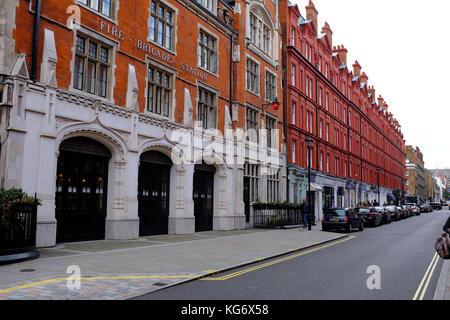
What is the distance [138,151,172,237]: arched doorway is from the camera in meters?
Result: 17.1

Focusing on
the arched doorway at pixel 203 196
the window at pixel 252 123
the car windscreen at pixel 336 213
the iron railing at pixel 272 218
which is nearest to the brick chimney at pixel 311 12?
the window at pixel 252 123

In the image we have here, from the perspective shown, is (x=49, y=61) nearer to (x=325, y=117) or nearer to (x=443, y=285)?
(x=443, y=285)

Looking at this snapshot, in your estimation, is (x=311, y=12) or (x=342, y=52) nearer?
(x=311, y=12)

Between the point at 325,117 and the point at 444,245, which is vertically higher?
the point at 325,117

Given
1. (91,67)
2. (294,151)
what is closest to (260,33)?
(294,151)

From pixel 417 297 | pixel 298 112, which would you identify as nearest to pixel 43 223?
pixel 417 297

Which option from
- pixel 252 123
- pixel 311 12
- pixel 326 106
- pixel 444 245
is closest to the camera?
pixel 444 245

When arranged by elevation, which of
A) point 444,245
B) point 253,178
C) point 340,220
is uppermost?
point 253,178

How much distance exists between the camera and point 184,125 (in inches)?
755

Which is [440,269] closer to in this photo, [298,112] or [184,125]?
[184,125]

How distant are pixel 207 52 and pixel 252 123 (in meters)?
6.15

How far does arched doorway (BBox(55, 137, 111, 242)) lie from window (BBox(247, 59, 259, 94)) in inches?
522

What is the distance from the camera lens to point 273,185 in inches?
1129
